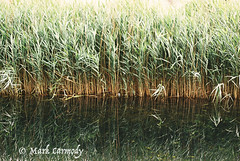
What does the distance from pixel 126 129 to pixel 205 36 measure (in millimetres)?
1899

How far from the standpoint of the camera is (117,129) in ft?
11.8

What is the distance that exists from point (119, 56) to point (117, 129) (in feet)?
4.45

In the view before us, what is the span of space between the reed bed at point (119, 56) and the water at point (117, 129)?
262mm

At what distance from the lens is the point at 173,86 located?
457cm

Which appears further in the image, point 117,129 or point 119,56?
point 119,56

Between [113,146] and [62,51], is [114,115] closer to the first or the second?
[113,146]

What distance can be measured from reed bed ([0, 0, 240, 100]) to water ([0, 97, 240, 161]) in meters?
0.26

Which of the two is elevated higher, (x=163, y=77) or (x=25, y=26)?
(x=25, y=26)

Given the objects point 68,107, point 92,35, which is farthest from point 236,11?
point 68,107

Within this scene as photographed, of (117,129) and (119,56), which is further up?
(119,56)

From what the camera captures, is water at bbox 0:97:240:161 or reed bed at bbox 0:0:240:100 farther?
reed bed at bbox 0:0:240:100

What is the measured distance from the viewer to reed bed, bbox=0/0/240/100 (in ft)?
14.5

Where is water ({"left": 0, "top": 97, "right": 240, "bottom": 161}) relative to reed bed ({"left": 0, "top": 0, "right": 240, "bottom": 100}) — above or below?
below

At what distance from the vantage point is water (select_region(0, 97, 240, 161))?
10.1 feet
